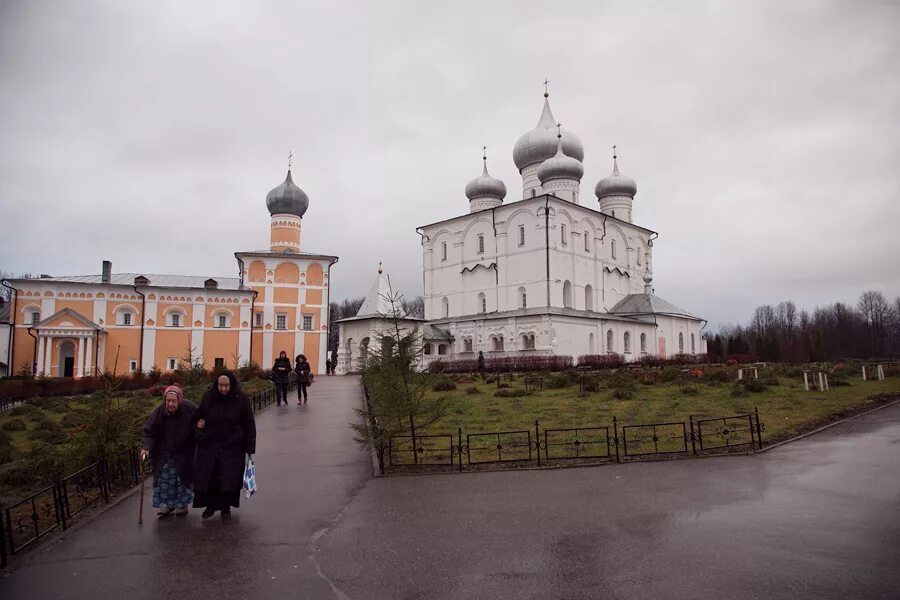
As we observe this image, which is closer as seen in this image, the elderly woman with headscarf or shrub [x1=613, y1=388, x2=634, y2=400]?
the elderly woman with headscarf

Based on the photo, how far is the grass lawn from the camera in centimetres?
1309

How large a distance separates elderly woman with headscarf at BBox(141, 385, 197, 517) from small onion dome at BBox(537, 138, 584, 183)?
126 ft

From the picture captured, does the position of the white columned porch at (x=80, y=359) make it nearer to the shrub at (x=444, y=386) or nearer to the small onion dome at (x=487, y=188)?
the shrub at (x=444, y=386)

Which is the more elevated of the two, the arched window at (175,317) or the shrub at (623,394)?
the arched window at (175,317)

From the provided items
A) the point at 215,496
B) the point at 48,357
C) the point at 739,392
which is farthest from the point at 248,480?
the point at 48,357

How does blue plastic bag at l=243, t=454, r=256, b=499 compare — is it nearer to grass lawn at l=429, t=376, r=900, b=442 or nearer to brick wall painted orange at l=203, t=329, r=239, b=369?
grass lawn at l=429, t=376, r=900, b=442

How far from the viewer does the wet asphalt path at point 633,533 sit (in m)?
4.71

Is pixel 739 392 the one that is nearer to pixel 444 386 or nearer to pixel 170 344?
pixel 444 386

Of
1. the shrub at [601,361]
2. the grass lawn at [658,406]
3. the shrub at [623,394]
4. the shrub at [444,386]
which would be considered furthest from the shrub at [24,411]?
the shrub at [601,361]

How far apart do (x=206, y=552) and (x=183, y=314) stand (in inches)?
1380

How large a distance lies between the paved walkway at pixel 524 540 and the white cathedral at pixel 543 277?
28.3 metres

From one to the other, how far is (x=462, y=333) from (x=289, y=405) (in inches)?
936

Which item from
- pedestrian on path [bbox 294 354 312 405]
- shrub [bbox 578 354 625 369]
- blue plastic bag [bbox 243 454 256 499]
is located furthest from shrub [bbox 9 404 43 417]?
shrub [bbox 578 354 625 369]

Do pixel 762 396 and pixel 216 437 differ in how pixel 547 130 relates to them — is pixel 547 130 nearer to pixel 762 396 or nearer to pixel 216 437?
pixel 762 396
